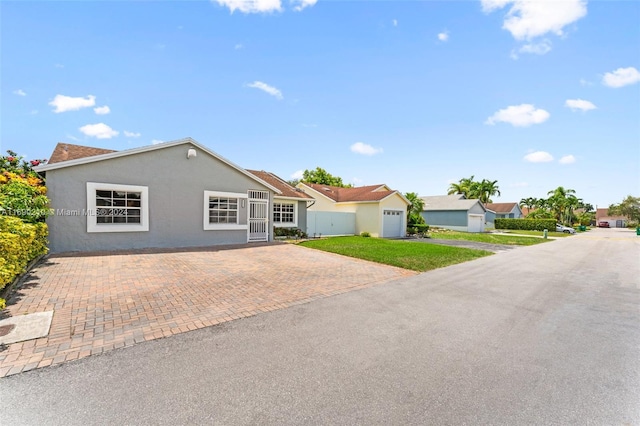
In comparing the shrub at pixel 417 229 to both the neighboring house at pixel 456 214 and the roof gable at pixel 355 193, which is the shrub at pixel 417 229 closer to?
the roof gable at pixel 355 193

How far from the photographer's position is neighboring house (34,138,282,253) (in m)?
10.5

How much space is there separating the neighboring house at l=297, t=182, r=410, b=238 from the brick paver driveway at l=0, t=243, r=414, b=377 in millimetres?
10850

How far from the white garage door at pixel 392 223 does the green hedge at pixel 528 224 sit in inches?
1180

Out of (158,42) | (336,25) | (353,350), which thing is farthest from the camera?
(336,25)

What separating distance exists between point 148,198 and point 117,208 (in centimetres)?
119

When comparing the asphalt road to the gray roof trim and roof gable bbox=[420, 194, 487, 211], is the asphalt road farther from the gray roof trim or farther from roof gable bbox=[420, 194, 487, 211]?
roof gable bbox=[420, 194, 487, 211]

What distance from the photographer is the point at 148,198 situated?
39.5ft

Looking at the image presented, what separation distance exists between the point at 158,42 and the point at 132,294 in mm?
9909

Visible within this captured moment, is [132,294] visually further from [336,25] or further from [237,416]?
[336,25]

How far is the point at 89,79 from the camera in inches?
464

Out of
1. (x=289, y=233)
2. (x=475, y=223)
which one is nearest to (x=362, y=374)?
(x=289, y=233)

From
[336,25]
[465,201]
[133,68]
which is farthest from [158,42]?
[465,201]

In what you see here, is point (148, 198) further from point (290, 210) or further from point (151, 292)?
point (290, 210)

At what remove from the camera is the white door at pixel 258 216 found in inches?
619
